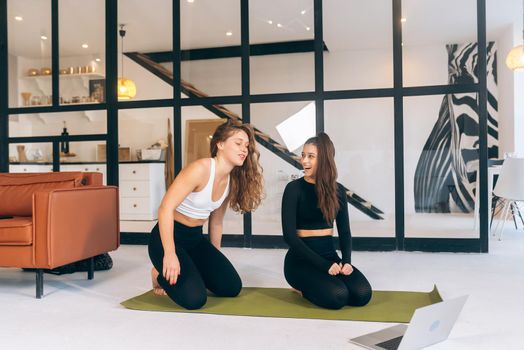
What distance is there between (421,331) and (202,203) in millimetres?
1363

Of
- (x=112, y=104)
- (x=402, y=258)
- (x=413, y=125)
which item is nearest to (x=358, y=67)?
(x=413, y=125)

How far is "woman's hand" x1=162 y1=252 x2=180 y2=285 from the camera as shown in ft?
8.14

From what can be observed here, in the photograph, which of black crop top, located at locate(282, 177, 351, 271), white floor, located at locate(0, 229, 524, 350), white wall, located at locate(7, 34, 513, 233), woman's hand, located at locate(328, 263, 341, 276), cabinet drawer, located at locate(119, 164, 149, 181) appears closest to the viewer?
white floor, located at locate(0, 229, 524, 350)

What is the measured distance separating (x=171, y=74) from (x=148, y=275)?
232cm

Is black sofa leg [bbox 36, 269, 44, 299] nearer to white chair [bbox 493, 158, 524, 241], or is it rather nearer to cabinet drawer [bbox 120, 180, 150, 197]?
cabinet drawer [bbox 120, 180, 150, 197]

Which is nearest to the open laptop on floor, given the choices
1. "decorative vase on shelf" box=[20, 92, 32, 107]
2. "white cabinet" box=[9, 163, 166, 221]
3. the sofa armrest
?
the sofa armrest

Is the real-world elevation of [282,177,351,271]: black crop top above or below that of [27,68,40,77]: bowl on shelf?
below

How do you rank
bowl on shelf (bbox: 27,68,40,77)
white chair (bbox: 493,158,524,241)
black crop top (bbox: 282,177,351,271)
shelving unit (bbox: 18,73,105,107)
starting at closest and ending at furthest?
1. black crop top (bbox: 282,177,351,271)
2. white chair (bbox: 493,158,524,241)
3. shelving unit (bbox: 18,73,105,107)
4. bowl on shelf (bbox: 27,68,40,77)

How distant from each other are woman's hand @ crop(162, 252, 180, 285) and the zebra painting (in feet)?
8.84

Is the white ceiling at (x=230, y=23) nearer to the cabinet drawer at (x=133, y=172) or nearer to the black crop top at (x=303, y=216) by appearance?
the cabinet drawer at (x=133, y=172)

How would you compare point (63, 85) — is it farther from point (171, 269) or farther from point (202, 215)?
point (171, 269)

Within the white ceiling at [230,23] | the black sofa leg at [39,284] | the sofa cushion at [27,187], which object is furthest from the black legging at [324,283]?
the white ceiling at [230,23]

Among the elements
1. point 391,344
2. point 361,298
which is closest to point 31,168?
point 361,298

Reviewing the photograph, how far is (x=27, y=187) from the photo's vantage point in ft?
11.5
